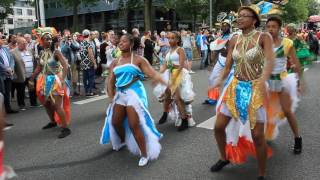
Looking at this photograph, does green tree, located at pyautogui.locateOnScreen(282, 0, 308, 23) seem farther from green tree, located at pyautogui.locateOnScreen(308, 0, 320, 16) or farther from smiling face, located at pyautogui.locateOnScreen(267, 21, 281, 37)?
smiling face, located at pyautogui.locateOnScreen(267, 21, 281, 37)

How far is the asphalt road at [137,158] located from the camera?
184 inches

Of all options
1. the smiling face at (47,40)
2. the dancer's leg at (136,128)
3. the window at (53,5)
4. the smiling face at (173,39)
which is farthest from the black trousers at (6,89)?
the window at (53,5)

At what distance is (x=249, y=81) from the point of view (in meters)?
4.16

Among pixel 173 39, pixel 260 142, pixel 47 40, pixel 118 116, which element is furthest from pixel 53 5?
pixel 260 142

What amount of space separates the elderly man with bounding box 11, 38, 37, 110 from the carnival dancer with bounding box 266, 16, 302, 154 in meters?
6.34

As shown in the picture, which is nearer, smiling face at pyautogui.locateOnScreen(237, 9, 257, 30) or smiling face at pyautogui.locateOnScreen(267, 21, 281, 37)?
smiling face at pyautogui.locateOnScreen(237, 9, 257, 30)

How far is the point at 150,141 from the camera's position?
510 cm

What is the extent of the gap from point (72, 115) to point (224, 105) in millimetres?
4839

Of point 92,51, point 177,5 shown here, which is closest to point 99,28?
point 177,5

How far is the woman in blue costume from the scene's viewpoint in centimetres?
501

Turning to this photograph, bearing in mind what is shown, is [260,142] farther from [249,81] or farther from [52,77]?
[52,77]

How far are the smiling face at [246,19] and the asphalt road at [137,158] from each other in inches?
66.2

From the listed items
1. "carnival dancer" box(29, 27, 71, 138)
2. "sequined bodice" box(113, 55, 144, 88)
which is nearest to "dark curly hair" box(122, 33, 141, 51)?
"sequined bodice" box(113, 55, 144, 88)

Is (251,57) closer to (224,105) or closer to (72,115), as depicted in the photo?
(224,105)
